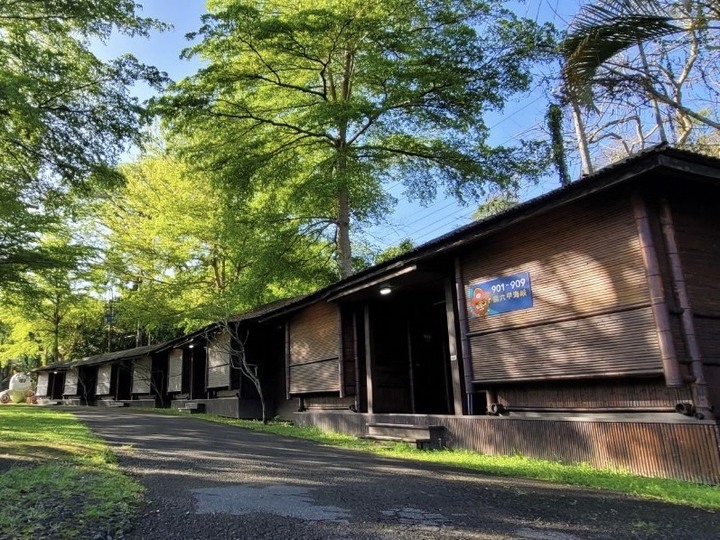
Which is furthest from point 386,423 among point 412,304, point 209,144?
point 209,144

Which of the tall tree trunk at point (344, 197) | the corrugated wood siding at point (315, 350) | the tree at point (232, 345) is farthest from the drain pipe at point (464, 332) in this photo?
the tree at point (232, 345)

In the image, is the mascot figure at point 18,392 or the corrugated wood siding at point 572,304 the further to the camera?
the mascot figure at point 18,392

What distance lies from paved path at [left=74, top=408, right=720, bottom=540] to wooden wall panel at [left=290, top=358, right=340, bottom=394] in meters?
6.22

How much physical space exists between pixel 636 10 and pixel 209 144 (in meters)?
15.1

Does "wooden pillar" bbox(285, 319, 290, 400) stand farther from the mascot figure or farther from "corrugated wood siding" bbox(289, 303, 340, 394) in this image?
the mascot figure

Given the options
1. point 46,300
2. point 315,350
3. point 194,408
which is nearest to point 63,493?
point 315,350

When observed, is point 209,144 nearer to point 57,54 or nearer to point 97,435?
point 57,54

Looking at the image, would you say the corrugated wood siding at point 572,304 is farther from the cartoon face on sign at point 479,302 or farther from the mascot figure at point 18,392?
the mascot figure at point 18,392

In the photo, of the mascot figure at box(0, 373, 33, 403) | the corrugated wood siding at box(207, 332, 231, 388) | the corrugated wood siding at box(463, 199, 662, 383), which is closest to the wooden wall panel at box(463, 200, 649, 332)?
the corrugated wood siding at box(463, 199, 662, 383)

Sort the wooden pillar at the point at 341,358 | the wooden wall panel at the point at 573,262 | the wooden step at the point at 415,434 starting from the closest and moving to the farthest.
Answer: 1. the wooden wall panel at the point at 573,262
2. the wooden step at the point at 415,434
3. the wooden pillar at the point at 341,358

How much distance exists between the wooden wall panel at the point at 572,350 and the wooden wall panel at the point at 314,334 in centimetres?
537

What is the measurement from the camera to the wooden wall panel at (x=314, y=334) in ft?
47.0

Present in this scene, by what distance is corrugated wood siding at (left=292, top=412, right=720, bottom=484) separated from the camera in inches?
244

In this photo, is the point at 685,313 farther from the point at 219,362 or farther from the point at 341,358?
the point at 219,362
